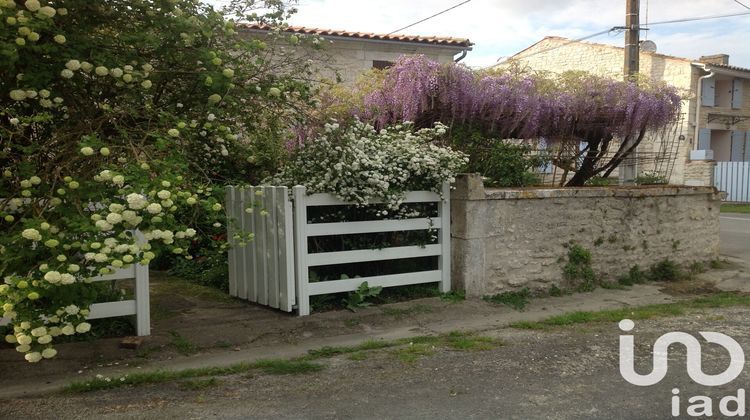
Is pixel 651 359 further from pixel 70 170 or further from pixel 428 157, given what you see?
pixel 70 170

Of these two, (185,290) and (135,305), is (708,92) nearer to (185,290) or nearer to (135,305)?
(185,290)

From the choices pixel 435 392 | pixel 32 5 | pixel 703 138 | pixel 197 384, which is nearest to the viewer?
pixel 32 5

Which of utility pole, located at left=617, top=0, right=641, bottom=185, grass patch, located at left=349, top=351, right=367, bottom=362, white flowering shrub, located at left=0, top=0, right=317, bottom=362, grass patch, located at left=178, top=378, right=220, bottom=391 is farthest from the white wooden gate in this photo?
utility pole, located at left=617, top=0, right=641, bottom=185

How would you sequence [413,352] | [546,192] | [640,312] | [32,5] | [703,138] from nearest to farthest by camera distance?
[32,5]
[413,352]
[640,312]
[546,192]
[703,138]

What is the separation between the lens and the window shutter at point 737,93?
2855cm

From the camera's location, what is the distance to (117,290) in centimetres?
611

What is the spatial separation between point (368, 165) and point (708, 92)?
86.9 feet

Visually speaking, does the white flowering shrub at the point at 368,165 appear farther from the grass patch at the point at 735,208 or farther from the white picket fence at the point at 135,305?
the grass patch at the point at 735,208

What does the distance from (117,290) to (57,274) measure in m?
2.83

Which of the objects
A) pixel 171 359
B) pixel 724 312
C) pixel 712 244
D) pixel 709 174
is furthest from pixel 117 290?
pixel 709 174

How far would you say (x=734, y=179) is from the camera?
25719 millimetres

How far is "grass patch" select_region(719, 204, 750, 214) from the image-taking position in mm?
21984

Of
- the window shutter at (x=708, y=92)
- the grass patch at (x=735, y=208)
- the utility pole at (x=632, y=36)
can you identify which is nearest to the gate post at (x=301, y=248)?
the utility pole at (x=632, y=36)

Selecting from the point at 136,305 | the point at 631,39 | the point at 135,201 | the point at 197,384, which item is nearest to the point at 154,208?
the point at 135,201
